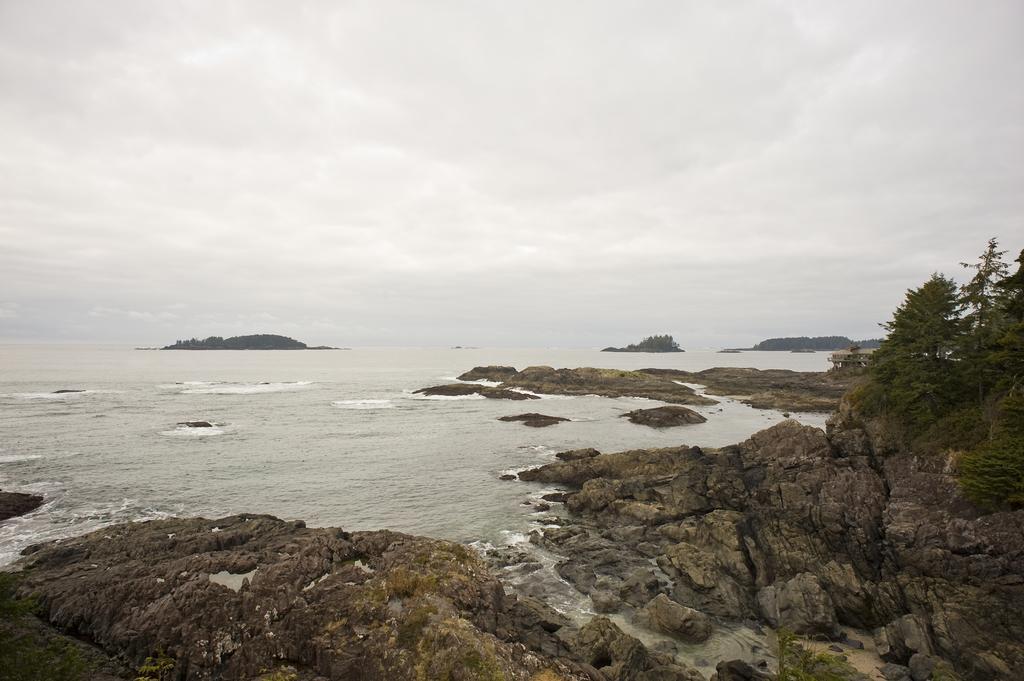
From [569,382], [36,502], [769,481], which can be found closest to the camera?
[769,481]

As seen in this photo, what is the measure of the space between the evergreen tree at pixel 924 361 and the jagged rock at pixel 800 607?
536 inches

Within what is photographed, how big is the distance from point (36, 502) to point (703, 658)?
139 feet

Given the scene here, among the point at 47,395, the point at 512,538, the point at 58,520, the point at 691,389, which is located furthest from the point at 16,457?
the point at 691,389

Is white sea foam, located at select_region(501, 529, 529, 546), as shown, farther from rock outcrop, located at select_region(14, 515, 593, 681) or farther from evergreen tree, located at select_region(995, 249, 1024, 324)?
evergreen tree, located at select_region(995, 249, 1024, 324)

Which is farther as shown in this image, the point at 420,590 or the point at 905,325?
the point at 905,325

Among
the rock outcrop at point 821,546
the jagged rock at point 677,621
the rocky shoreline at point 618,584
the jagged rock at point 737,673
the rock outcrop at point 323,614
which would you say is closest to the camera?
the rock outcrop at point 323,614

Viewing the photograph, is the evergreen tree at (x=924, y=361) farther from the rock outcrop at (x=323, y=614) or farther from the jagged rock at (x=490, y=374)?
the jagged rock at (x=490, y=374)

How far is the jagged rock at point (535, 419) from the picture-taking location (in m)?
66.1

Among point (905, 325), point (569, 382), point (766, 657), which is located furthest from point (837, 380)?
point (766, 657)

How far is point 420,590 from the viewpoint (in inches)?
522

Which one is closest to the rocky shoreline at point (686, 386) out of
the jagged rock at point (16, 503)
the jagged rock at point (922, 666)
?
the jagged rock at point (922, 666)

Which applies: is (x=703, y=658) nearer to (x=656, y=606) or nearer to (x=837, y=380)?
(x=656, y=606)

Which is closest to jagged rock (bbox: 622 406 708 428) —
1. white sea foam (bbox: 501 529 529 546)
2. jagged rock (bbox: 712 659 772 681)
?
white sea foam (bbox: 501 529 529 546)

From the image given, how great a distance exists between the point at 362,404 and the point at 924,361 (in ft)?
270
